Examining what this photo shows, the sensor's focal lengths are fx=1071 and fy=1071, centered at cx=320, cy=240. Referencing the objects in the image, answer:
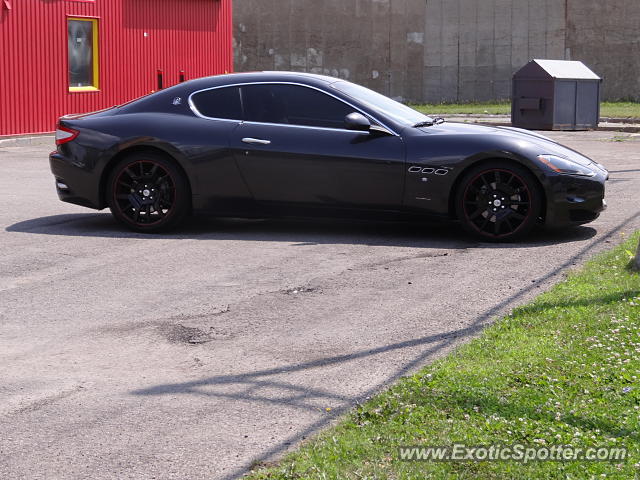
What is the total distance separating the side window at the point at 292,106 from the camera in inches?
370

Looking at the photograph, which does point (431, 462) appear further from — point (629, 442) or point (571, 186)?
point (571, 186)

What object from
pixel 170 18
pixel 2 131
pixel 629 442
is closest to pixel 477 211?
pixel 629 442

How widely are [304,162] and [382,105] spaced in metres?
1.00

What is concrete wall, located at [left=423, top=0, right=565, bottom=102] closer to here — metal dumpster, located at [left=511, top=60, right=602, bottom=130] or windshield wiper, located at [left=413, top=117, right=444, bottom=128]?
metal dumpster, located at [left=511, top=60, right=602, bottom=130]

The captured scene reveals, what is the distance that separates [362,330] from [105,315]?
1.61 metres

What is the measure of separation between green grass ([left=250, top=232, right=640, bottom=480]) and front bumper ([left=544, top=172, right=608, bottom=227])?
9.59 feet

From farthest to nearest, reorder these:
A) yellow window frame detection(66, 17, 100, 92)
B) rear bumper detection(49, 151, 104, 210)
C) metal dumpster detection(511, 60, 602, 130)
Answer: metal dumpster detection(511, 60, 602, 130) → yellow window frame detection(66, 17, 100, 92) → rear bumper detection(49, 151, 104, 210)

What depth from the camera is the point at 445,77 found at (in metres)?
38.2

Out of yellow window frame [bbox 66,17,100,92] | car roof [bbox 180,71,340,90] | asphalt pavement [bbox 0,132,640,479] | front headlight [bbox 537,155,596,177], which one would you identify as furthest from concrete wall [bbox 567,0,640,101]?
front headlight [bbox 537,155,596,177]

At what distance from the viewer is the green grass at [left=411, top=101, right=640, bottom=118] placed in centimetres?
2980

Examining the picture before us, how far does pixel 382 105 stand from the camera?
9.71m

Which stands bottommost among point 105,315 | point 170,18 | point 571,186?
point 105,315

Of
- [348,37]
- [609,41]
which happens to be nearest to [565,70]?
[609,41]

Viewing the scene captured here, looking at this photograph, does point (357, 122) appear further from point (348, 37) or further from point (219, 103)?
point (348, 37)
